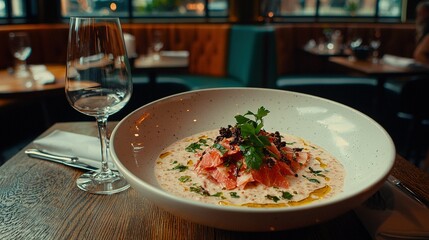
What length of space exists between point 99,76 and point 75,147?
0.84 feet

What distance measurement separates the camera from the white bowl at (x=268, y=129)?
Answer: 561mm

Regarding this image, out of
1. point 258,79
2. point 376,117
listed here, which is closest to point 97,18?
point 258,79

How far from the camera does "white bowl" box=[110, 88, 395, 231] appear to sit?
561 mm

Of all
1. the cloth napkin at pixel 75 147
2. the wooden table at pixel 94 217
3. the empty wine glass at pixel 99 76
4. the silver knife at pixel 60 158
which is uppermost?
the empty wine glass at pixel 99 76

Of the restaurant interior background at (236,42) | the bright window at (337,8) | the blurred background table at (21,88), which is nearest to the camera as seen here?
the blurred background table at (21,88)

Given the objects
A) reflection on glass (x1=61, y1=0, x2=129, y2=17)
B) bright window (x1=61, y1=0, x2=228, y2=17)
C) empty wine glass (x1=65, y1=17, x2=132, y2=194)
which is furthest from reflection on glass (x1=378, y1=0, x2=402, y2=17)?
empty wine glass (x1=65, y1=17, x2=132, y2=194)

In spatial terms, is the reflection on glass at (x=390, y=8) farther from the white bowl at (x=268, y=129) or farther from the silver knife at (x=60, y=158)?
the silver knife at (x=60, y=158)

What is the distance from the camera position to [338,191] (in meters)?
0.75

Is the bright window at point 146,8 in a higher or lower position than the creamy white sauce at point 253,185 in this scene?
higher

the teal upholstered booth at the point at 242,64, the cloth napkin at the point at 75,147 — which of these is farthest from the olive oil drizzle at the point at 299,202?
the teal upholstered booth at the point at 242,64

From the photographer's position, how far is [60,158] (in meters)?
1.04

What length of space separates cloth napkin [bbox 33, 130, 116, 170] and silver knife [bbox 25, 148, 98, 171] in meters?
0.01

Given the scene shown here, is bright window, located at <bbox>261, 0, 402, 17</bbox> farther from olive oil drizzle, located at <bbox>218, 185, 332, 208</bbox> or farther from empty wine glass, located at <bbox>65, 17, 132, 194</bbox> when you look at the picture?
olive oil drizzle, located at <bbox>218, 185, 332, 208</bbox>

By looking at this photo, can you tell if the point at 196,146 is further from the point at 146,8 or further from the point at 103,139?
the point at 146,8
